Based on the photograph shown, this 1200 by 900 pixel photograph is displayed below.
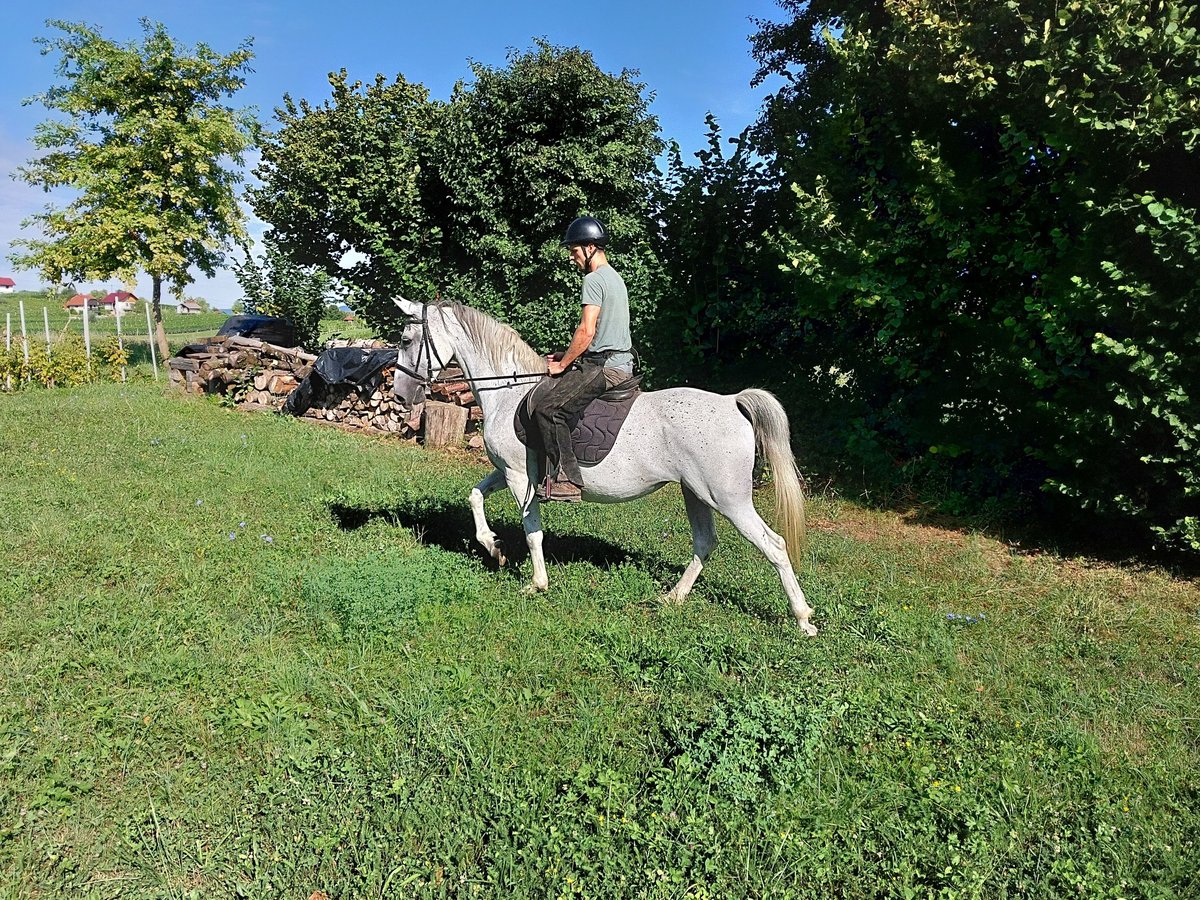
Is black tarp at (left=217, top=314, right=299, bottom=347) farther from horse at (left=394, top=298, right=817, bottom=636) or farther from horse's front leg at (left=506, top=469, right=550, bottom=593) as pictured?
horse's front leg at (left=506, top=469, right=550, bottom=593)

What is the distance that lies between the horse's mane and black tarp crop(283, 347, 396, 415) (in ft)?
22.9

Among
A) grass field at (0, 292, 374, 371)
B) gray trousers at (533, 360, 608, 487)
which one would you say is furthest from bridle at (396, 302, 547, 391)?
grass field at (0, 292, 374, 371)

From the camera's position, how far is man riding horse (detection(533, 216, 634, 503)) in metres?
5.26

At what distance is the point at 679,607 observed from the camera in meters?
5.46

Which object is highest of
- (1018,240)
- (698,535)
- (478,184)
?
(478,184)

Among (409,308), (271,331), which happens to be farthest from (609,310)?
(271,331)

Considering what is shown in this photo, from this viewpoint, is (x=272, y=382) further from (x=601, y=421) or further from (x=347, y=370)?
(x=601, y=421)

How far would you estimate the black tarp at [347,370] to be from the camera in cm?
1255

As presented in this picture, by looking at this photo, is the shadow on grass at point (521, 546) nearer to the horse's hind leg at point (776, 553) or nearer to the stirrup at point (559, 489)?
the horse's hind leg at point (776, 553)

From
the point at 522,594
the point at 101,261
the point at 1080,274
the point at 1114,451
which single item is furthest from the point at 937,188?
the point at 101,261

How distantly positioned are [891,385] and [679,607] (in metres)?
5.64

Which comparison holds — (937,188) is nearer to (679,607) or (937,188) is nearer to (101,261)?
(679,607)

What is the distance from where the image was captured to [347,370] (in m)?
12.6

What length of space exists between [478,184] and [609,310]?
28.4 feet
